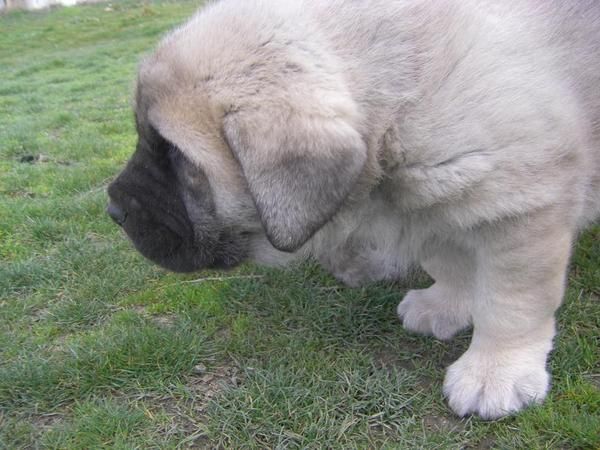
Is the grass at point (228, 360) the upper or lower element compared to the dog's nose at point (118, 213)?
lower

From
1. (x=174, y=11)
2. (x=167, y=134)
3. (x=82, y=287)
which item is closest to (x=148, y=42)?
(x=174, y=11)

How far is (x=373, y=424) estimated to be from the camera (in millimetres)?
2496

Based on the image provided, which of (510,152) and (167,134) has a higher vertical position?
(167,134)

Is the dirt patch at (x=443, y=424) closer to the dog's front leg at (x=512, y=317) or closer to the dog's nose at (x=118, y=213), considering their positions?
the dog's front leg at (x=512, y=317)

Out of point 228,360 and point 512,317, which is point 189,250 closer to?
point 228,360

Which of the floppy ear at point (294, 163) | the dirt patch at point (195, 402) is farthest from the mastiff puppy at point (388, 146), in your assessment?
the dirt patch at point (195, 402)

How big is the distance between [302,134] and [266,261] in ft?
2.80

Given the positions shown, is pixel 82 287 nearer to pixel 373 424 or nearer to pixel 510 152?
pixel 373 424

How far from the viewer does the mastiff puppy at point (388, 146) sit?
2.17m

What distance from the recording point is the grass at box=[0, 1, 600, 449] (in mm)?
2457

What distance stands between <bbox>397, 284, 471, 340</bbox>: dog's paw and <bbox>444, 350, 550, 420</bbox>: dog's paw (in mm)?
303

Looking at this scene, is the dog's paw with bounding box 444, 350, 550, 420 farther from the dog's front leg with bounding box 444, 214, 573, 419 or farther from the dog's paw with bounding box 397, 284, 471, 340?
the dog's paw with bounding box 397, 284, 471, 340

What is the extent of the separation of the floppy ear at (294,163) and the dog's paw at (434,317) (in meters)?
1.04

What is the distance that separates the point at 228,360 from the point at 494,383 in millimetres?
1138
